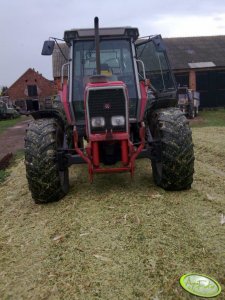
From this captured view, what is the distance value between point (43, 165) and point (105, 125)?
100 centimetres

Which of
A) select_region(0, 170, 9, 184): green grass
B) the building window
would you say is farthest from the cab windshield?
the building window

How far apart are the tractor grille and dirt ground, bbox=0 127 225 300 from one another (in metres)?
0.91

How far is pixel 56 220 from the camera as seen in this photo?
191 inches

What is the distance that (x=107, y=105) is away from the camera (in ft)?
18.4

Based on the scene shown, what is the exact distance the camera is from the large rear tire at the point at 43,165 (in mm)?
5461

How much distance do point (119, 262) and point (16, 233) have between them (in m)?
1.56

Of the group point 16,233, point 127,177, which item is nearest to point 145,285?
point 16,233

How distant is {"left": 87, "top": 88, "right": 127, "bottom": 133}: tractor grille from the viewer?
18.2 feet

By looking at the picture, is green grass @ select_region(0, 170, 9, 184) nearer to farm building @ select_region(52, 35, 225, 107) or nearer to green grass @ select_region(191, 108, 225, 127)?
green grass @ select_region(191, 108, 225, 127)

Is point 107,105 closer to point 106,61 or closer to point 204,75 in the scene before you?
point 106,61

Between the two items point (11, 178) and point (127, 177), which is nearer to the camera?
point (127, 177)

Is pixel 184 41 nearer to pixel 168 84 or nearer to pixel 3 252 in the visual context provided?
pixel 168 84

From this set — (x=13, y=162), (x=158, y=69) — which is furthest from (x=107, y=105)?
(x=13, y=162)

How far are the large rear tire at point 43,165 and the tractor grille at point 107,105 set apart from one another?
0.63m
